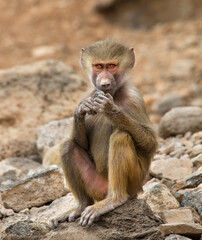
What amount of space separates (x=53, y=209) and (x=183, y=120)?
3183mm

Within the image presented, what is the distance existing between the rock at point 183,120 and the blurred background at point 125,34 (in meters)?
6.17

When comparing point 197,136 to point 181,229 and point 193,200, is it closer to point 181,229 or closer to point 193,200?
point 193,200

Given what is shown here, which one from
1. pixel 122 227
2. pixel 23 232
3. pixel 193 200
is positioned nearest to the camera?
pixel 122 227

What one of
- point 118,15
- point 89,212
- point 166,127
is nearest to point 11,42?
point 118,15

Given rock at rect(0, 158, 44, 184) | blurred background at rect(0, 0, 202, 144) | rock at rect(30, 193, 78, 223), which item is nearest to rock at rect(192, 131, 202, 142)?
rock at rect(0, 158, 44, 184)

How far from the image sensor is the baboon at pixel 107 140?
5.58m

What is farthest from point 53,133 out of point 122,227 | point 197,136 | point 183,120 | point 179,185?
point 122,227

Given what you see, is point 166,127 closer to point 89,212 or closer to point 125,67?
point 125,67

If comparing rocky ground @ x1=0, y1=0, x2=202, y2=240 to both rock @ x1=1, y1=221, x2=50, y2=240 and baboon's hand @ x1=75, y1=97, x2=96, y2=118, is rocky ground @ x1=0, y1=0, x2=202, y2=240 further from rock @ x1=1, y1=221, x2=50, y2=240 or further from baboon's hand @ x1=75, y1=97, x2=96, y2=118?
baboon's hand @ x1=75, y1=97, x2=96, y2=118

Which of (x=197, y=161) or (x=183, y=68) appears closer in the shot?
(x=197, y=161)

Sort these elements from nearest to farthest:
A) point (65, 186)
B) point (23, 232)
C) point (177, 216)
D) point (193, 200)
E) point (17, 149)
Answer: point (23, 232) → point (177, 216) → point (193, 200) → point (65, 186) → point (17, 149)

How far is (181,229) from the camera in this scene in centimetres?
520

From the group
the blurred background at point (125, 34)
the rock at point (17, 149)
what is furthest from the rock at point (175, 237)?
the blurred background at point (125, 34)

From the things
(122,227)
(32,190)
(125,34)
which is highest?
(125,34)
